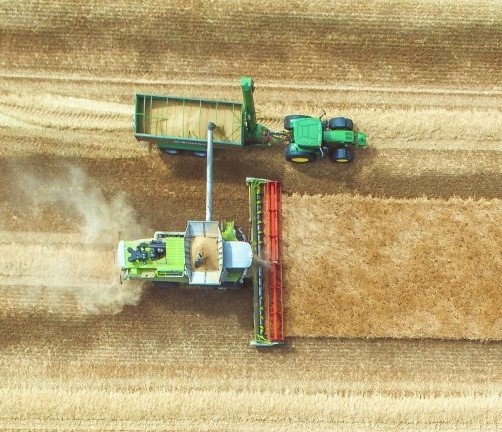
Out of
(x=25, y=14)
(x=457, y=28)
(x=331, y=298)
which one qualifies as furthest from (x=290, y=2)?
(x=331, y=298)

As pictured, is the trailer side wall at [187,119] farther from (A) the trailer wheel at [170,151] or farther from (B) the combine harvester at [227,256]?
(B) the combine harvester at [227,256]

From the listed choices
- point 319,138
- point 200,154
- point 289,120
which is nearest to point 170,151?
point 200,154

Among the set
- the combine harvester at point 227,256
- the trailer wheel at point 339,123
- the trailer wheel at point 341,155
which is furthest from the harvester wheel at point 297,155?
the trailer wheel at point 339,123

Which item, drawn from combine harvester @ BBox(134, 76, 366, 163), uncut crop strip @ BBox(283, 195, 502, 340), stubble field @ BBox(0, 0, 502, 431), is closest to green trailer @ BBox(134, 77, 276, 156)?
combine harvester @ BBox(134, 76, 366, 163)

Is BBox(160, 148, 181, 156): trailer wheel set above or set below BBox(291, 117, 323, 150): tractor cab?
below

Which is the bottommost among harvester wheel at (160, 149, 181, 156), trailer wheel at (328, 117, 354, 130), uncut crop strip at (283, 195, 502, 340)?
uncut crop strip at (283, 195, 502, 340)

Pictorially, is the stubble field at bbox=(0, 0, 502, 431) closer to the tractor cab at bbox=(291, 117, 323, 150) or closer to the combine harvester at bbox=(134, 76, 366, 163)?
the combine harvester at bbox=(134, 76, 366, 163)

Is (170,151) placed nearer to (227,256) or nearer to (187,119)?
(187,119)

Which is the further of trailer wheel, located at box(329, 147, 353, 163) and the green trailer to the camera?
trailer wheel, located at box(329, 147, 353, 163)
